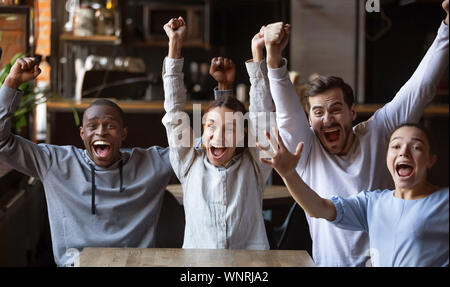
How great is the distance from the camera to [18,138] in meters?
1.29

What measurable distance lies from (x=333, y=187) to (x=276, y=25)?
0.31m

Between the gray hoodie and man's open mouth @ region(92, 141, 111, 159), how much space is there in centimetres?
3

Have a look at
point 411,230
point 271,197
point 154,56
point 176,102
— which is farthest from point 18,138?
point 154,56

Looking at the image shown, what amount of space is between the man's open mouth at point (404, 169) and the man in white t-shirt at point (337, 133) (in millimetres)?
79

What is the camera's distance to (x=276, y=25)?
45.9 inches

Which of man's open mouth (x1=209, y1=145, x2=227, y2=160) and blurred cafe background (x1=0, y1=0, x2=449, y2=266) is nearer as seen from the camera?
man's open mouth (x1=209, y1=145, x2=227, y2=160)

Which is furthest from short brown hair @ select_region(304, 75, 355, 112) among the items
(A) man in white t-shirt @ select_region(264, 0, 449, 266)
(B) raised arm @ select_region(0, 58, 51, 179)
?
(B) raised arm @ select_region(0, 58, 51, 179)

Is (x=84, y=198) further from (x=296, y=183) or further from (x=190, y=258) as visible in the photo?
(x=296, y=183)

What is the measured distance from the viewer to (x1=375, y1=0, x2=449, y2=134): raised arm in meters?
1.11

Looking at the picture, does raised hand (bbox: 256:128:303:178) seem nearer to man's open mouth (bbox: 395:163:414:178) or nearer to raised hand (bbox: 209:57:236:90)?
man's open mouth (bbox: 395:163:414:178)

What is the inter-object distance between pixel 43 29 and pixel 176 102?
749 millimetres

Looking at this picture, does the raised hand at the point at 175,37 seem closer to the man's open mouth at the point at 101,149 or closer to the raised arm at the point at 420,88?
the man's open mouth at the point at 101,149

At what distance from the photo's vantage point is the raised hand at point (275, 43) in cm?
114

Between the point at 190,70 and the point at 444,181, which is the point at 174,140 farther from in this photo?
the point at 190,70
